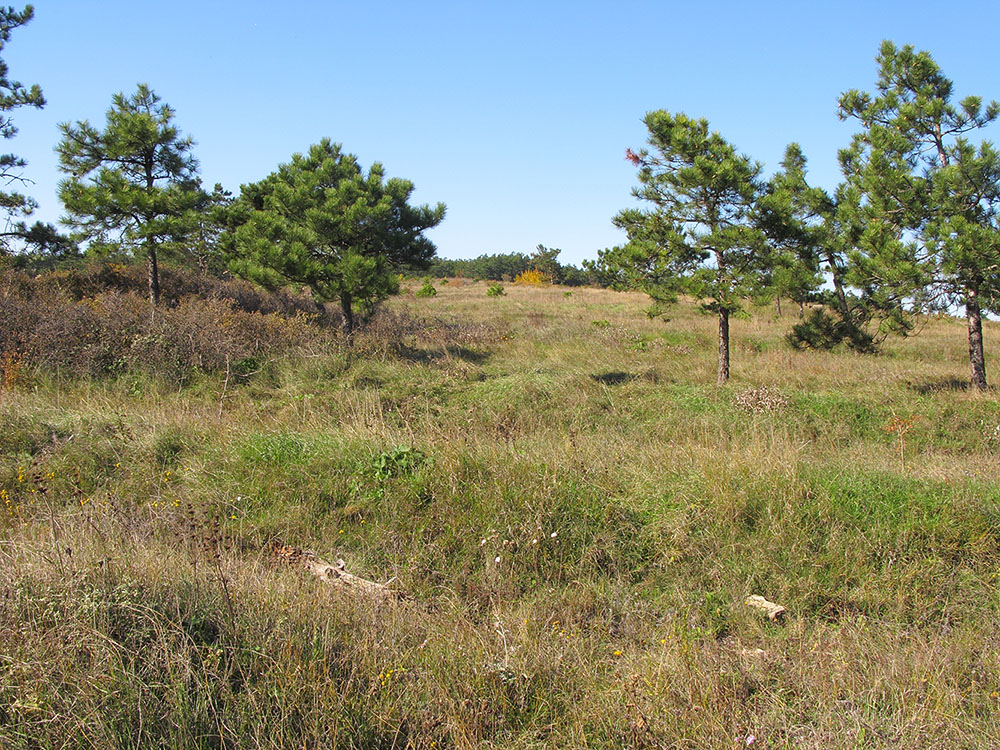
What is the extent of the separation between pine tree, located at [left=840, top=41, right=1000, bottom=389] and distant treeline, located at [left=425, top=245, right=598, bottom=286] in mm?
40845

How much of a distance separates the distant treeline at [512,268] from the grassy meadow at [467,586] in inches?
1915

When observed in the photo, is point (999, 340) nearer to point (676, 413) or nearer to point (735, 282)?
point (735, 282)

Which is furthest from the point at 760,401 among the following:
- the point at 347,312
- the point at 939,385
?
the point at 347,312

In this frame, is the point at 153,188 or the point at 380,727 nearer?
the point at 380,727

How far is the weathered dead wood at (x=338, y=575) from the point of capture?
3.35 m

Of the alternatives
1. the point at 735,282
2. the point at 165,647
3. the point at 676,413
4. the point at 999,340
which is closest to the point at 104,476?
the point at 165,647

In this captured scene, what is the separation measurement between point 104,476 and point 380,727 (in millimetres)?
3765

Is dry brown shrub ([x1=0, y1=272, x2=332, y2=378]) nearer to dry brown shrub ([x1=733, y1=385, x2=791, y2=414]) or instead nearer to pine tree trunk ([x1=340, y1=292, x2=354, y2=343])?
pine tree trunk ([x1=340, y1=292, x2=354, y2=343])

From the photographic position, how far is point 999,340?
21.5m

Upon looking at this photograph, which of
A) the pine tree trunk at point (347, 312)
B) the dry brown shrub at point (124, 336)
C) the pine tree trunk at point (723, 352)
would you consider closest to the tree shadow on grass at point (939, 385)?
the pine tree trunk at point (723, 352)

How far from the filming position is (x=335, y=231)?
11.5 meters

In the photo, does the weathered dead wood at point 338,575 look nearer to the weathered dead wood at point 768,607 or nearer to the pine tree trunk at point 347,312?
the weathered dead wood at point 768,607

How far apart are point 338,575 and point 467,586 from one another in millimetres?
780

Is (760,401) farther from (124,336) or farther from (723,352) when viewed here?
(124,336)
